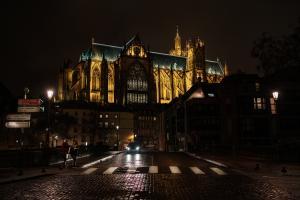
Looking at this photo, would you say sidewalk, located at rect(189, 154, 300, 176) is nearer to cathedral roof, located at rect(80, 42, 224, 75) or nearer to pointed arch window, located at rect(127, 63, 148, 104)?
pointed arch window, located at rect(127, 63, 148, 104)

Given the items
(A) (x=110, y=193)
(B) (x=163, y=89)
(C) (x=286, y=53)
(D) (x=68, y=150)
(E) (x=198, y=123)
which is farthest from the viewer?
(B) (x=163, y=89)

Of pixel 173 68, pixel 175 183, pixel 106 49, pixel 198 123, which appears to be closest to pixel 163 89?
pixel 173 68

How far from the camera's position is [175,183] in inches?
545

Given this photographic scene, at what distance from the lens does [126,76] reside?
384 ft

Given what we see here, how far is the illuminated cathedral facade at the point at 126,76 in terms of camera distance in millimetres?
113438

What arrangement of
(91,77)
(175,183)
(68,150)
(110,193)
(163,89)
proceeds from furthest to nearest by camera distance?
1. (163,89)
2. (91,77)
3. (68,150)
4. (175,183)
5. (110,193)

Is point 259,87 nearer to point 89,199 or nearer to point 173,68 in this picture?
point 89,199

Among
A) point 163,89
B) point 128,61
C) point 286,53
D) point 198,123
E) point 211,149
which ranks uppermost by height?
point 128,61

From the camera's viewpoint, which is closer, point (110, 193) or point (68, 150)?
point (110, 193)

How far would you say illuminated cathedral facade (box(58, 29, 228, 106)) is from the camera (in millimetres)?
113438

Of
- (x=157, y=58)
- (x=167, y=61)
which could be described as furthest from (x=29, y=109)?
(x=167, y=61)

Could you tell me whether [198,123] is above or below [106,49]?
below

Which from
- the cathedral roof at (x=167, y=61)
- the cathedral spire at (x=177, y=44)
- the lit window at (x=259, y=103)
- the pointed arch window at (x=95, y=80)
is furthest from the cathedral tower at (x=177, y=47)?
the lit window at (x=259, y=103)

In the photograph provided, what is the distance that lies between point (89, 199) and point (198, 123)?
5490cm
